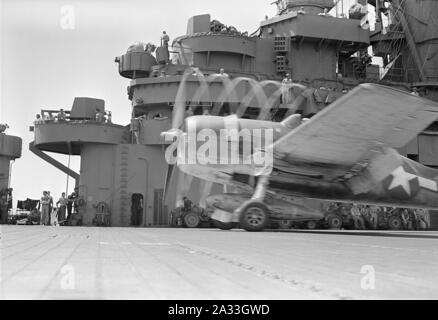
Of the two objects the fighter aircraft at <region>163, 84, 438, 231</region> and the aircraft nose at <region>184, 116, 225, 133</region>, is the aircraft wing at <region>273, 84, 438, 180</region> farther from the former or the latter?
the aircraft nose at <region>184, 116, 225, 133</region>

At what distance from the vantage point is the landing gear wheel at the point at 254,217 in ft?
55.1

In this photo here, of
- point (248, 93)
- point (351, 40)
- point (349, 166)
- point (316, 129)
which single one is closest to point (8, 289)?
point (316, 129)

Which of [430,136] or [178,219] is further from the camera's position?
[430,136]

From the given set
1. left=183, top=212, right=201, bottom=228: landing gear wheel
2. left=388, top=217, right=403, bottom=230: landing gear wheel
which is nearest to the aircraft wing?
left=183, top=212, right=201, bottom=228: landing gear wheel

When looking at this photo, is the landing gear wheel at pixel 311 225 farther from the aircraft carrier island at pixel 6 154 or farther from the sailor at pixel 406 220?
the aircraft carrier island at pixel 6 154

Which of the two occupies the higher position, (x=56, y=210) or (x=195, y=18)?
(x=195, y=18)

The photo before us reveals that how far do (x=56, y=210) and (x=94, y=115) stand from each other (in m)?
6.92

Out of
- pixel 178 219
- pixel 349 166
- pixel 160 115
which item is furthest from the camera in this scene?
pixel 160 115

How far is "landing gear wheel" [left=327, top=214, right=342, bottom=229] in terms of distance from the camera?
25.3 meters

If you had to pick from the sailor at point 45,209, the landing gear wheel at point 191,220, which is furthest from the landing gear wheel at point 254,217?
the sailor at point 45,209

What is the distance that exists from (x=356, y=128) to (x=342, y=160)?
261 centimetres

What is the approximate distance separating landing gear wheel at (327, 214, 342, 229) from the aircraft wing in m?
7.15
